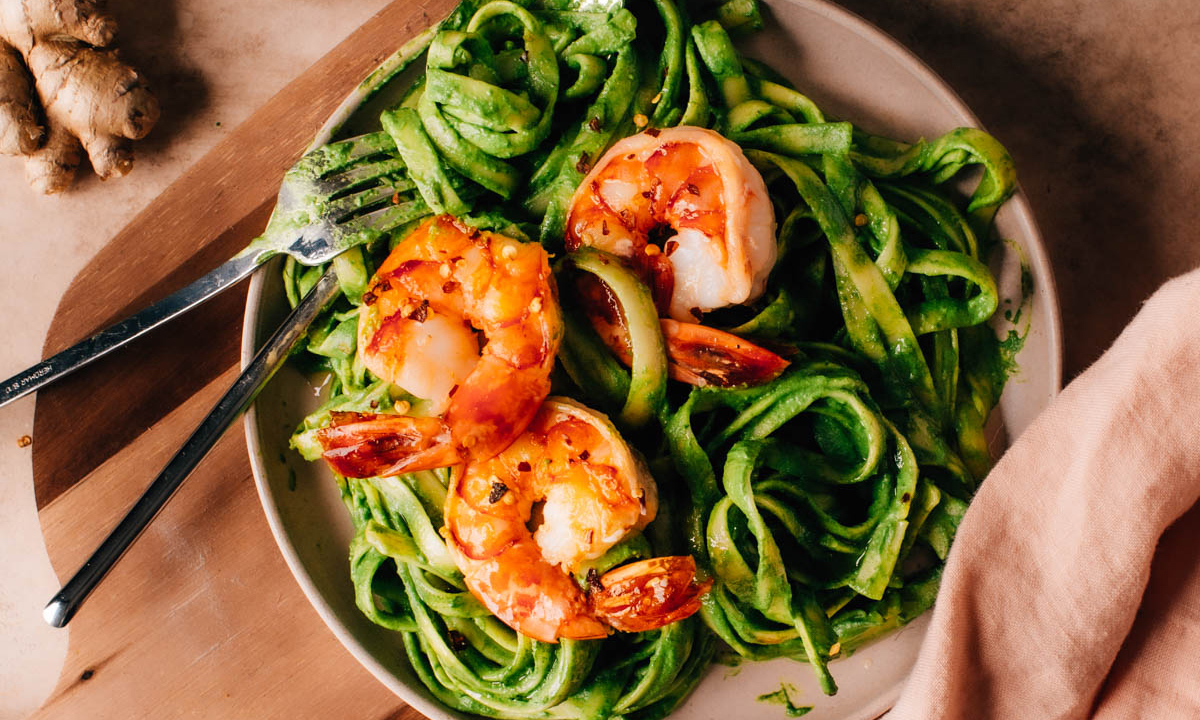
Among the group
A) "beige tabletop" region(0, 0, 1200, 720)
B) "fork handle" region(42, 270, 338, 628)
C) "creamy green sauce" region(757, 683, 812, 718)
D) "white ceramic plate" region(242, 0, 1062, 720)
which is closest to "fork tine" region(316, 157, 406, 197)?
"white ceramic plate" region(242, 0, 1062, 720)

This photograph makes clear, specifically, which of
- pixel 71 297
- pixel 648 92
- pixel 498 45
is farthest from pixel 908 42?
pixel 71 297

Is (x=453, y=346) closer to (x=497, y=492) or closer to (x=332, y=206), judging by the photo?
(x=497, y=492)

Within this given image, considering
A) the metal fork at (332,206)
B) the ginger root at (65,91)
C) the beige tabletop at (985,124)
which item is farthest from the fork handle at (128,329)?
the ginger root at (65,91)

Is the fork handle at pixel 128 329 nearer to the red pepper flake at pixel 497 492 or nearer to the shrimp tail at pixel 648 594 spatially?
the red pepper flake at pixel 497 492

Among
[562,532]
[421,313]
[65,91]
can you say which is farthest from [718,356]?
[65,91]

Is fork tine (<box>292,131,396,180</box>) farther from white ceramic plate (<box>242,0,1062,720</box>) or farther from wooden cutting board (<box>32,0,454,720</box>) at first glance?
wooden cutting board (<box>32,0,454,720</box>)

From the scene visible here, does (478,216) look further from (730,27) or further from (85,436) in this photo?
(85,436)

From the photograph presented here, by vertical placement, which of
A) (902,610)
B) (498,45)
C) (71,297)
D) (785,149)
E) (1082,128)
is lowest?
(71,297)
